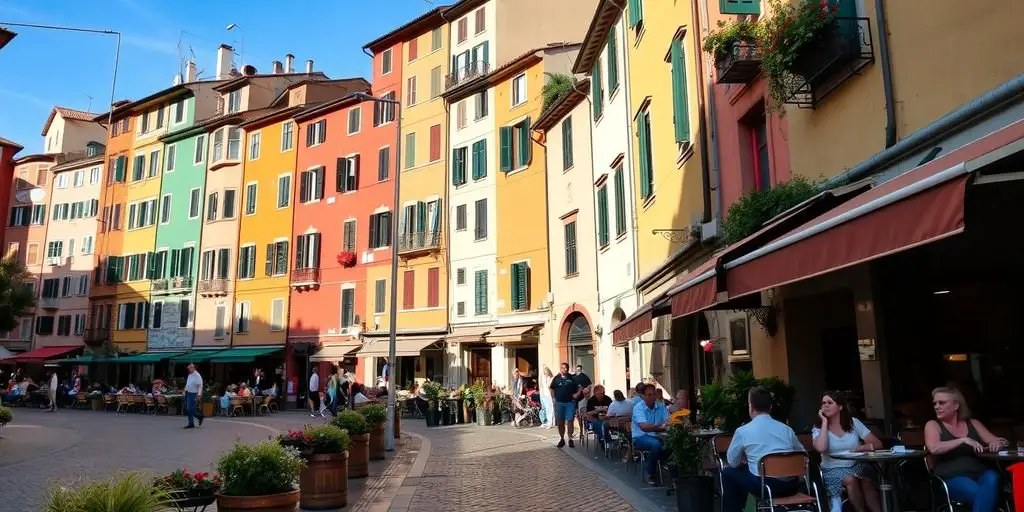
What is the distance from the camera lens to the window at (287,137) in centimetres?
3928

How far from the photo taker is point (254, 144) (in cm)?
4103

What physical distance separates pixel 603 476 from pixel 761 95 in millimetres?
6117

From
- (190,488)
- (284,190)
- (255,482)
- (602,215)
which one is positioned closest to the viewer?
(190,488)

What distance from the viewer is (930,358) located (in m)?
8.80

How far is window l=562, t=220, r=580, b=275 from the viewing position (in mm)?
24984

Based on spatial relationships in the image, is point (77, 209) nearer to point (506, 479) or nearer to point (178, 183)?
point (178, 183)

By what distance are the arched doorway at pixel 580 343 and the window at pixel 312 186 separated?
55.9 feet

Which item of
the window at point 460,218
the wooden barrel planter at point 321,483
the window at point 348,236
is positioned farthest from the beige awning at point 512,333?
the wooden barrel planter at point 321,483

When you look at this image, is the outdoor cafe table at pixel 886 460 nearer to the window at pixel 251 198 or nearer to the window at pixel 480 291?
the window at pixel 480 291

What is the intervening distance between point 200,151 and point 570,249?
1075 inches

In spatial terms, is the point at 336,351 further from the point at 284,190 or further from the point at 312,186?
the point at 284,190

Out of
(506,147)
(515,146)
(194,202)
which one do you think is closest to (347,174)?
(506,147)

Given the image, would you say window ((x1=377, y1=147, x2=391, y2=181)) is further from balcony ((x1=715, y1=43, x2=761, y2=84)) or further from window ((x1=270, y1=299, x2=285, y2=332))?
balcony ((x1=715, y1=43, x2=761, y2=84))

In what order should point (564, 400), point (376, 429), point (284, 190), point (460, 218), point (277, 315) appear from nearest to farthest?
point (376, 429) < point (564, 400) < point (460, 218) < point (277, 315) < point (284, 190)
